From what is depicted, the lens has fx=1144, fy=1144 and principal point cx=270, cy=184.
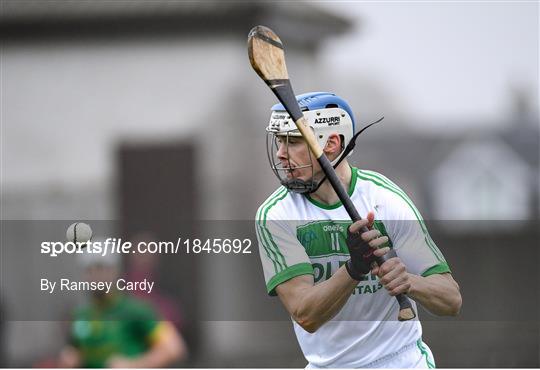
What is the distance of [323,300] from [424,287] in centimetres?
36

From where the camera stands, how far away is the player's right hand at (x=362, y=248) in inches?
148

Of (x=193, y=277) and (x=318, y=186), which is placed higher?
(x=318, y=186)

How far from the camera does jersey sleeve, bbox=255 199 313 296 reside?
4051mm

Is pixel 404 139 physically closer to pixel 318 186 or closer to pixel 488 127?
pixel 488 127

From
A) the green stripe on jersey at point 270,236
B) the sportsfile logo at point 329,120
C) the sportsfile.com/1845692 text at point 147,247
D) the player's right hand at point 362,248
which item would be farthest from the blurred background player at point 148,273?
the player's right hand at point 362,248

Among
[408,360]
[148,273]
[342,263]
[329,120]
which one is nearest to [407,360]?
[408,360]

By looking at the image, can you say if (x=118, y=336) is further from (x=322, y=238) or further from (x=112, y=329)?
(x=322, y=238)

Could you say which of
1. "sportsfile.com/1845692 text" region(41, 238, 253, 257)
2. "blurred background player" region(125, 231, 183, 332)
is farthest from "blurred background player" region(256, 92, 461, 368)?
"blurred background player" region(125, 231, 183, 332)

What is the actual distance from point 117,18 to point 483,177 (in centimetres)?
180

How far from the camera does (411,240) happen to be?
4.09 meters

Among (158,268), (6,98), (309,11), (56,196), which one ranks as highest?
(309,11)

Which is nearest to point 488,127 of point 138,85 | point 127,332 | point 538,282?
point 538,282

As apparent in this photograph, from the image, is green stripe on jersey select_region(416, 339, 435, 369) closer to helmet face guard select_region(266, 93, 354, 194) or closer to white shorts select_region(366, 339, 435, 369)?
white shorts select_region(366, 339, 435, 369)

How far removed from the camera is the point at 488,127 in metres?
5.07
